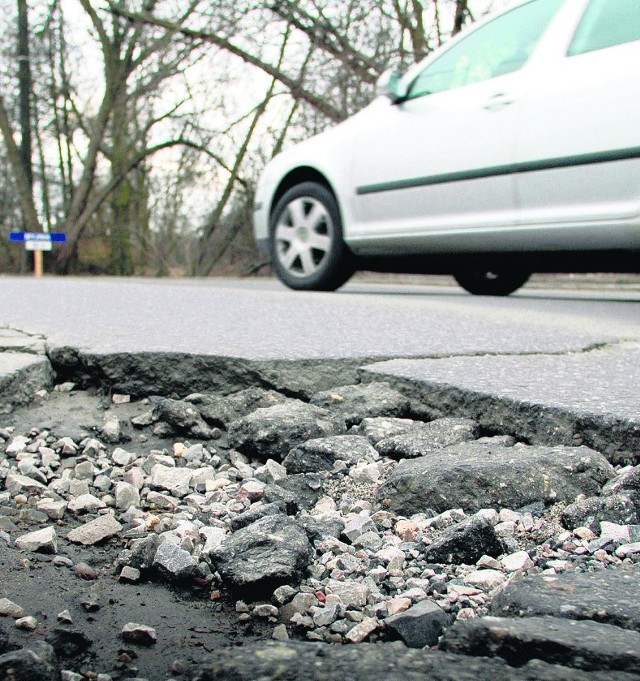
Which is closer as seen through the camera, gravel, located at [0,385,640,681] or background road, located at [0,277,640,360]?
gravel, located at [0,385,640,681]

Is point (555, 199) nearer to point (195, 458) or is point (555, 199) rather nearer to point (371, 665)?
point (195, 458)

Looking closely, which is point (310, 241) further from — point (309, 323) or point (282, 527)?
point (282, 527)

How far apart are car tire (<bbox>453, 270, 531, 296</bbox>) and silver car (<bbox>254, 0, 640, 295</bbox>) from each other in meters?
0.29

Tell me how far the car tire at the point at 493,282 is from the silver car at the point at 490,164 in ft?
0.97

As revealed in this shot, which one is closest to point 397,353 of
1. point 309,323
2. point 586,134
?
point 309,323

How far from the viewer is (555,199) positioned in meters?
4.00

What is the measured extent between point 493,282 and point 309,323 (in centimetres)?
282

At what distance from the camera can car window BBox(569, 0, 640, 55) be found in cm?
378

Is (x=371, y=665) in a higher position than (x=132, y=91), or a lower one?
lower

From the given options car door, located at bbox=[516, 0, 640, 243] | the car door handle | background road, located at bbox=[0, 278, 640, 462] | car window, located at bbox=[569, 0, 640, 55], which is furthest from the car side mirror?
background road, located at bbox=[0, 278, 640, 462]

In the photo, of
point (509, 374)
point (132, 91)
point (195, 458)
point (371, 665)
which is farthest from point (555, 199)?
point (132, 91)

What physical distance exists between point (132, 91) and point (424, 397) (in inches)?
503

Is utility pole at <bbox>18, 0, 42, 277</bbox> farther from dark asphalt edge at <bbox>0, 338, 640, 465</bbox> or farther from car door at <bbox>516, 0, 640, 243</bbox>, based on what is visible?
dark asphalt edge at <bbox>0, 338, 640, 465</bbox>

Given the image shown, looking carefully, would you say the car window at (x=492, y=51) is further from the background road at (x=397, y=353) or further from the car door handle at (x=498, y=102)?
the background road at (x=397, y=353)
